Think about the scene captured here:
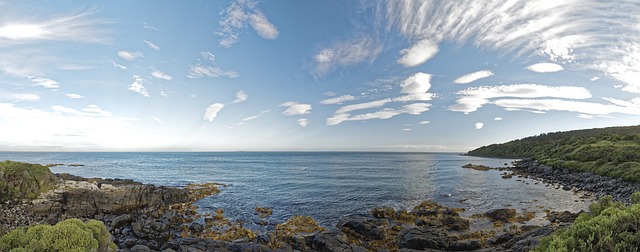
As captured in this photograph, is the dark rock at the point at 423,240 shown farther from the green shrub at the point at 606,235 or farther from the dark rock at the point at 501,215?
the dark rock at the point at 501,215

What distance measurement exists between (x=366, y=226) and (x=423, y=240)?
514 centimetres

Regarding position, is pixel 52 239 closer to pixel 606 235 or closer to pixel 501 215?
pixel 606 235

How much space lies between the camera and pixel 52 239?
10.8m

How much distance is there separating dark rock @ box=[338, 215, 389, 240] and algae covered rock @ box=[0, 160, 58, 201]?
106 feet

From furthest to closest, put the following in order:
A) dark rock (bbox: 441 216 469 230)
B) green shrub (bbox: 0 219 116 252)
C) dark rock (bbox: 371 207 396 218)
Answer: dark rock (bbox: 371 207 396 218)
dark rock (bbox: 441 216 469 230)
green shrub (bbox: 0 219 116 252)

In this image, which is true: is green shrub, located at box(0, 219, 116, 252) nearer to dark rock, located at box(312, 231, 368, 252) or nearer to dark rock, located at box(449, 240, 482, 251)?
dark rock, located at box(312, 231, 368, 252)

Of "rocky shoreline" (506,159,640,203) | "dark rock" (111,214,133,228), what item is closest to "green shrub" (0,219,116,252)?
"dark rock" (111,214,133,228)

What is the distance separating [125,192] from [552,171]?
273ft

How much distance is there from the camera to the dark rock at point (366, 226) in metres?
22.9

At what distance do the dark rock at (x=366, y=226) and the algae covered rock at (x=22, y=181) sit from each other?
32215mm

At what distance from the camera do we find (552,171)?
6494 centimetres

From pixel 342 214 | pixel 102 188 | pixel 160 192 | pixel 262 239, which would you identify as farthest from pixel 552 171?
pixel 102 188

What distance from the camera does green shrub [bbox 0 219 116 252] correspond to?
10.6 m

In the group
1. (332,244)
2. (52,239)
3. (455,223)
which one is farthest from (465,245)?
(52,239)
